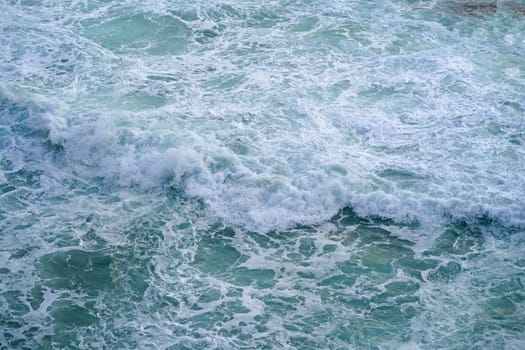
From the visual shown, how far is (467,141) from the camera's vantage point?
10.6m

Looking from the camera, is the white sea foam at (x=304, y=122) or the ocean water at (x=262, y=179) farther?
the white sea foam at (x=304, y=122)

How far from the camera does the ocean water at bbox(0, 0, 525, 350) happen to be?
308 inches

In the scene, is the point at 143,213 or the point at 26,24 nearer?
the point at 143,213

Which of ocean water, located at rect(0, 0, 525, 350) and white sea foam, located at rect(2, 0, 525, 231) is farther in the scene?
white sea foam, located at rect(2, 0, 525, 231)

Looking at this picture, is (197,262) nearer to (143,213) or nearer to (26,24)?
(143,213)

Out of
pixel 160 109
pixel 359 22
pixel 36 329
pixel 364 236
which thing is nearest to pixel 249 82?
pixel 160 109

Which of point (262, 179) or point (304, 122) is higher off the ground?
point (304, 122)

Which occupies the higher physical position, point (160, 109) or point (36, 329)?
point (160, 109)

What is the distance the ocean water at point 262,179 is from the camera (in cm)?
783

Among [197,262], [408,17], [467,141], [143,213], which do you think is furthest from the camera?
[408,17]

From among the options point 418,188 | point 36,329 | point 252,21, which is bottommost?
point 36,329

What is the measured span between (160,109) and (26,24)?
4716 millimetres

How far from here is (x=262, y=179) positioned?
9.77m

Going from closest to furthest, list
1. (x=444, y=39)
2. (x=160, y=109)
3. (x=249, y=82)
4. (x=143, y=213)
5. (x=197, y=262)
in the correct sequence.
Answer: (x=197, y=262)
(x=143, y=213)
(x=160, y=109)
(x=249, y=82)
(x=444, y=39)
